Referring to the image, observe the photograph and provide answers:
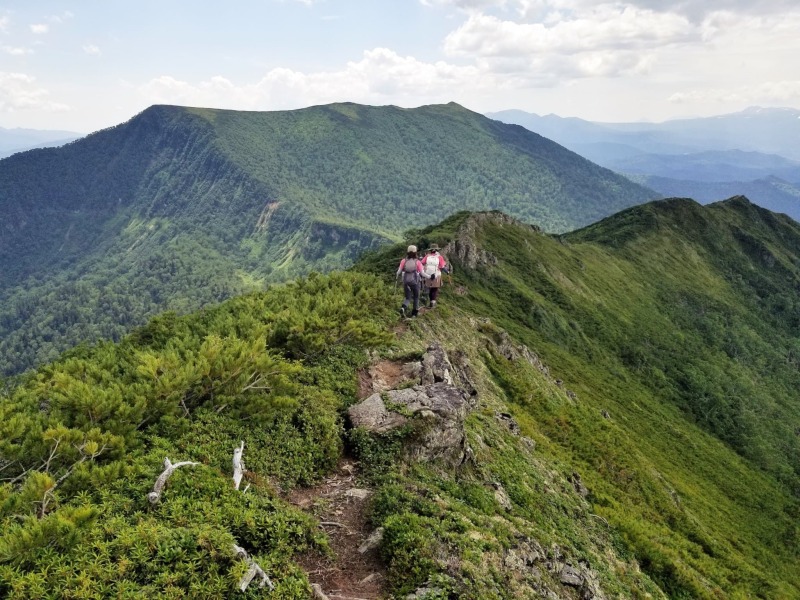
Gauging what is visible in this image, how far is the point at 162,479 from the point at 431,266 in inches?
788

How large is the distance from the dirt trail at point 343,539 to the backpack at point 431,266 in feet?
50.6

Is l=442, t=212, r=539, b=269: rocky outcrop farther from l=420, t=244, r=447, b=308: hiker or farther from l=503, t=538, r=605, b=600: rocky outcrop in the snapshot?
l=503, t=538, r=605, b=600: rocky outcrop

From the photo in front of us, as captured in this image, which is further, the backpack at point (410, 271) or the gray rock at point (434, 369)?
the backpack at point (410, 271)

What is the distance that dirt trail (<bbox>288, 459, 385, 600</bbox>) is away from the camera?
10.4m

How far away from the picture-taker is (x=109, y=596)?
802 cm

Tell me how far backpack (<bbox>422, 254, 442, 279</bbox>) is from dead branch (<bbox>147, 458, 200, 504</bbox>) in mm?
18792

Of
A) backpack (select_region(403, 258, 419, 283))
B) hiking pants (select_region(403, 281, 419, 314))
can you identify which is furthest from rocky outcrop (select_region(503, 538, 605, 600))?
hiking pants (select_region(403, 281, 419, 314))

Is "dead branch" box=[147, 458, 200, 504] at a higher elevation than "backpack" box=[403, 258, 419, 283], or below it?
below

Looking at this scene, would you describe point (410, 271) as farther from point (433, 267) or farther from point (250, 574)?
point (250, 574)

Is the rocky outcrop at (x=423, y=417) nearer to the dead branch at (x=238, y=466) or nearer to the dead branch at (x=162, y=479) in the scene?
the dead branch at (x=238, y=466)

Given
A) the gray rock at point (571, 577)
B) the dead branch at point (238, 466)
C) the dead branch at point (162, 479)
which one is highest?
the dead branch at point (162, 479)

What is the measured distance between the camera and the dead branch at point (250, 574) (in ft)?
28.3

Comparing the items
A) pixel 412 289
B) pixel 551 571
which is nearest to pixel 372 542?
pixel 551 571

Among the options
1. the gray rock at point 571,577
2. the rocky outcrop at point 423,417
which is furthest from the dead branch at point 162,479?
the gray rock at point 571,577
